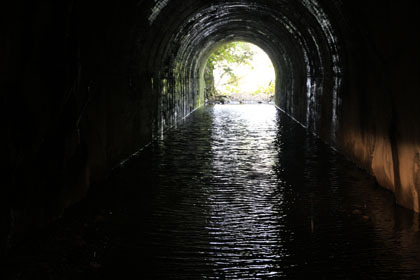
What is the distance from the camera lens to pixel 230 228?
17.1ft

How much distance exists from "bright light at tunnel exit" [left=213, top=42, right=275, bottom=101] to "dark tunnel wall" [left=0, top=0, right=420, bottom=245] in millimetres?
24162

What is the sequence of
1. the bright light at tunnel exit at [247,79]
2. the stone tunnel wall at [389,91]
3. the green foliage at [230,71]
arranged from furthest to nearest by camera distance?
the bright light at tunnel exit at [247,79], the green foliage at [230,71], the stone tunnel wall at [389,91]

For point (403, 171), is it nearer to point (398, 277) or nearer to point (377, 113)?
point (377, 113)

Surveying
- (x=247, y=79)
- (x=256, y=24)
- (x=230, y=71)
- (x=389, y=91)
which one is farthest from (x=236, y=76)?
(x=389, y=91)

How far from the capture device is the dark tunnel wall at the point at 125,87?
15.0 ft

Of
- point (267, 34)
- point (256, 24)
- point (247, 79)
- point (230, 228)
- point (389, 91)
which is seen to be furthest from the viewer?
point (247, 79)

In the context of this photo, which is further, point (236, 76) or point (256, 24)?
point (236, 76)

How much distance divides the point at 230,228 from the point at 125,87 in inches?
191

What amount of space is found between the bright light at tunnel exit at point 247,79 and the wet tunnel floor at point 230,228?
27.5m

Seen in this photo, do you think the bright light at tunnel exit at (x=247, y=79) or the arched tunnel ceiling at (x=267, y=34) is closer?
the arched tunnel ceiling at (x=267, y=34)

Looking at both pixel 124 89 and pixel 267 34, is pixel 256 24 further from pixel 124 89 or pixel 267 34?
pixel 124 89

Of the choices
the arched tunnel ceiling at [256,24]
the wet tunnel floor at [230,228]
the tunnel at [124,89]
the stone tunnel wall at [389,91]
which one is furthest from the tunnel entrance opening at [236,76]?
the wet tunnel floor at [230,228]

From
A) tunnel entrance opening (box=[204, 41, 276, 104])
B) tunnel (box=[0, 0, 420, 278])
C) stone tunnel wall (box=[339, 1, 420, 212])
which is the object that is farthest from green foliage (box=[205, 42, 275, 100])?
stone tunnel wall (box=[339, 1, 420, 212])

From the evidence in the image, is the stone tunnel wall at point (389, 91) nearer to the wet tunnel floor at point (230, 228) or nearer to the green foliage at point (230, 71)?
the wet tunnel floor at point (230, 228)
